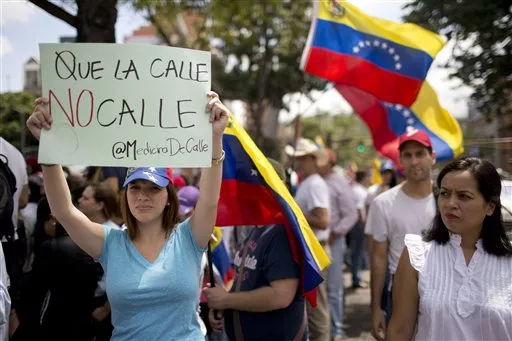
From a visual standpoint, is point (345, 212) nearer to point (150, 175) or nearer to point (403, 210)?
point (403, 210)

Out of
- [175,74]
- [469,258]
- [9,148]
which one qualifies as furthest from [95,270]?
[469,258]

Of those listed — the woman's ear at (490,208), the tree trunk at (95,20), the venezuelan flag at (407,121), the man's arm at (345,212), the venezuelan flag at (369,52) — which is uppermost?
the tree trunk at (95,20)

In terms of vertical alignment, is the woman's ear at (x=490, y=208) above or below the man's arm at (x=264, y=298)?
above

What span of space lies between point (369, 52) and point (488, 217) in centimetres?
349

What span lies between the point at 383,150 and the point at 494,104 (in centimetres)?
565

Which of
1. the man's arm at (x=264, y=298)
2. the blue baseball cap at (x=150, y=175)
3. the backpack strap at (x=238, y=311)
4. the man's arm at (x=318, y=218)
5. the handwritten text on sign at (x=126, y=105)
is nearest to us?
the handwritten text on sign at (x=126, y=105)

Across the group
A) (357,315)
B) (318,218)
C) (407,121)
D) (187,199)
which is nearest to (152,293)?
(187,199)

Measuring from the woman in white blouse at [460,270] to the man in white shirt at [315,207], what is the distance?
2356 millimetres

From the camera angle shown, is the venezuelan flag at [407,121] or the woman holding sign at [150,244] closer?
the woman holding sign at [150,244]

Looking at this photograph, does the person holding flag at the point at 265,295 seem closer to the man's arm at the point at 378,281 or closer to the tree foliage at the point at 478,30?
the man's arm at the point at 378,281

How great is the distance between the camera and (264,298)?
10.3 ft

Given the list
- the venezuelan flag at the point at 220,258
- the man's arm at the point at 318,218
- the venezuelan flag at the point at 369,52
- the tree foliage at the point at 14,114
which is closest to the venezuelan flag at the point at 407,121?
the venezuelan flag at the point at 369,52

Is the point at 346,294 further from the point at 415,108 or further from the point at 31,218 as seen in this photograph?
the point at 31,218

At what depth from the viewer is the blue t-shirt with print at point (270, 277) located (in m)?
3.21
